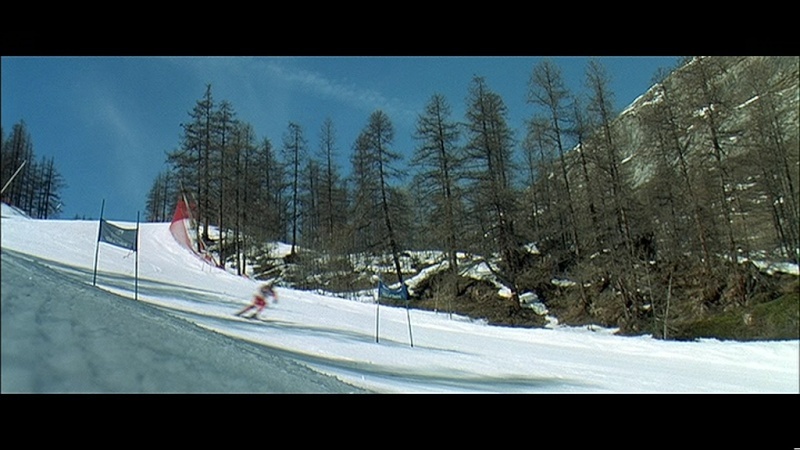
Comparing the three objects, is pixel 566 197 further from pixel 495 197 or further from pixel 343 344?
pixel 343 344

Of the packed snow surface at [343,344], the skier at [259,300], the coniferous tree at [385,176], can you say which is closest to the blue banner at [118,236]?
the packed snow surface at [343,344]

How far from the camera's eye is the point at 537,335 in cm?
566

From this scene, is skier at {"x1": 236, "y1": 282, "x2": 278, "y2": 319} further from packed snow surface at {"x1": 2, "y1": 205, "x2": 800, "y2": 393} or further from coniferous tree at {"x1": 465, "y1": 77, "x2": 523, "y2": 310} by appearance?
coniferous tree at {"x1": 465, "y1": 77, "x2": 523, "y2": 310}

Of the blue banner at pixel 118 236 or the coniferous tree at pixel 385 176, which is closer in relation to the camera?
the blue banner at pixel 118 236

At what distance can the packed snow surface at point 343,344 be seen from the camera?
1081mm

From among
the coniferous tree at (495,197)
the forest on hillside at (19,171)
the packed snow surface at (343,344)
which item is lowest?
the packed snow surface at (343,344)

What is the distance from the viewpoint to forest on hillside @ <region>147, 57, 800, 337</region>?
2.43m

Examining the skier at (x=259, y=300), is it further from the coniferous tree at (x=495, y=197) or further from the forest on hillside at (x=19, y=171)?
the coniferous tree at (x=495, y=197)

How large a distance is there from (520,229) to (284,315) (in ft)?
21.8

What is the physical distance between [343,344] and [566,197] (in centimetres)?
681

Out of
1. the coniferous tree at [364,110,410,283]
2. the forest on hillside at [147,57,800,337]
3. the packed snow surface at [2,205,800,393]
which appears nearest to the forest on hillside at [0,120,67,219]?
the packed snow surface at [2,205,800,393]

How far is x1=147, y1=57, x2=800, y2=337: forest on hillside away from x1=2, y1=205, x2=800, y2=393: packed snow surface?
60cm

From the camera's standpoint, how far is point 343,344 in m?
4.09

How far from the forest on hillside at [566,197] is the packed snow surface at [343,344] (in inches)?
23.8
